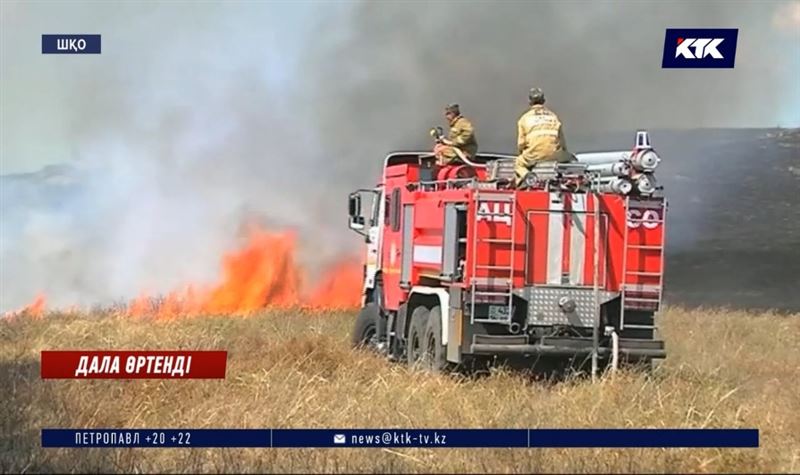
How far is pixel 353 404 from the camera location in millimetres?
8656

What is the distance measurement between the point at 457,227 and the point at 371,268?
442 centimetres

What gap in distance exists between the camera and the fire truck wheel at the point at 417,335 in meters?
12.1

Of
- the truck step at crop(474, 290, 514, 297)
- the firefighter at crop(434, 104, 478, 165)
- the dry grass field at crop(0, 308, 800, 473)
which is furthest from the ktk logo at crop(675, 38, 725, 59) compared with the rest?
the firefighter at crop(434, 104, 478, 165)

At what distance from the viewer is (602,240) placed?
10602 mm

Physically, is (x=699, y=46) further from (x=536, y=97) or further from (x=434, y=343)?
(x=434, y=343)

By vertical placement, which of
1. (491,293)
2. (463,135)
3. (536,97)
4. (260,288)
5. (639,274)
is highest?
(536,97)

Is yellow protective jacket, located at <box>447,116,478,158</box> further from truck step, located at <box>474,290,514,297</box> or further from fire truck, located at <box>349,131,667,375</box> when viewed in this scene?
truck step, located at <box>474,290,514,297</box>

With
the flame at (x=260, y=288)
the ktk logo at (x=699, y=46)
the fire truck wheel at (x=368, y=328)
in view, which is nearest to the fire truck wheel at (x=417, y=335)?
the fire truck wheel at (x=368, y=328)

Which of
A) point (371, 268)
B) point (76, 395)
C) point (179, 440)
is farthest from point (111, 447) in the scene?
point (371, 268)

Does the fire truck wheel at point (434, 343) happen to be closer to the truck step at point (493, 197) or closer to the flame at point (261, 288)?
the truck step at point (493, 197)

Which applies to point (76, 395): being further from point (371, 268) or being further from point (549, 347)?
point (371, 268)
